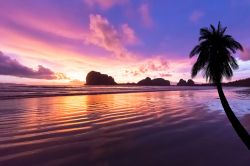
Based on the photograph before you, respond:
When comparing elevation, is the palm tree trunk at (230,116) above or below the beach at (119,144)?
above

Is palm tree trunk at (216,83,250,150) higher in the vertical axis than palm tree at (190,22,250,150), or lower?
lower

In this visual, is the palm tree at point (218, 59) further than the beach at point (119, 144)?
Yes

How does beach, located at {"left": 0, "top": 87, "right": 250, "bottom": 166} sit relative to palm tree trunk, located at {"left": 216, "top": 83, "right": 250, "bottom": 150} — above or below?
below

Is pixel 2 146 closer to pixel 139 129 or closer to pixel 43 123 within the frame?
pixel 43 123

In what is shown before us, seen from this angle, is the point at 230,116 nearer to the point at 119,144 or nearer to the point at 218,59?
the point at 218,59

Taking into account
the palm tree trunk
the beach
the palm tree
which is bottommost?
the beach

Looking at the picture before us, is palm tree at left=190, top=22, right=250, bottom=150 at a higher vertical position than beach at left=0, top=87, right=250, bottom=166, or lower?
higher

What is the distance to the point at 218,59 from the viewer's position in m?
10.4

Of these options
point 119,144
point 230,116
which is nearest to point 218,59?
point 230,116

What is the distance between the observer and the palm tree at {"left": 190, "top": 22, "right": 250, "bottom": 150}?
10.3 m

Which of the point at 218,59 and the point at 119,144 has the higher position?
the point at 218,59

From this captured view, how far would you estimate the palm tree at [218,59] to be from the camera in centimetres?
1031

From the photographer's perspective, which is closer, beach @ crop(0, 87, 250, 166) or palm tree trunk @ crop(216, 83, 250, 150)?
beach @ crop(0, 87, 250, 166)

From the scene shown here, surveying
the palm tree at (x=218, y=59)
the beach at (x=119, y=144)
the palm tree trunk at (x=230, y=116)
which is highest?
the palm tree at (x=218, y=59)
